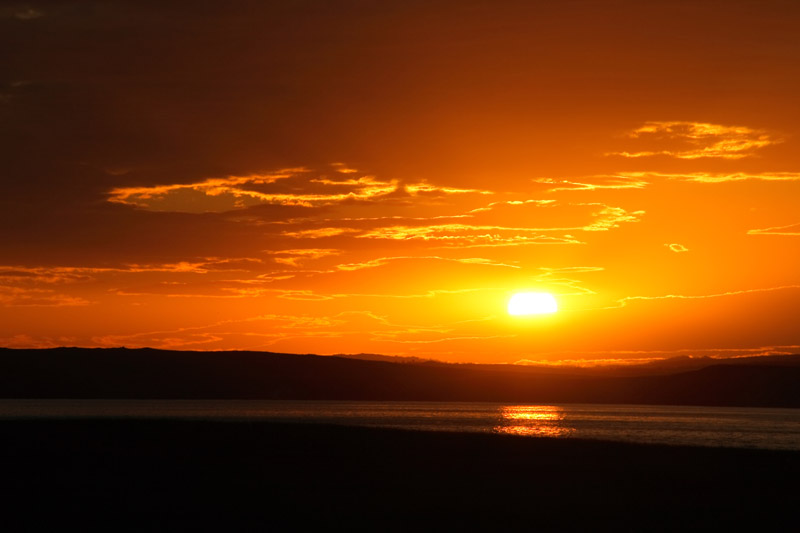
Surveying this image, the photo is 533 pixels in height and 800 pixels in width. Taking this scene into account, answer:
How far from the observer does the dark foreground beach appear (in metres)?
29.5

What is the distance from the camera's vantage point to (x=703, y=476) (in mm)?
43906

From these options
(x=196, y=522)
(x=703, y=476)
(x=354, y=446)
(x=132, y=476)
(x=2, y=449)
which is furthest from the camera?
(x=354, y=446)

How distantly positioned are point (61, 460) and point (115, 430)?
2394cm

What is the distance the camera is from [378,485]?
38125mm

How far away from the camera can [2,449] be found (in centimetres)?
5044

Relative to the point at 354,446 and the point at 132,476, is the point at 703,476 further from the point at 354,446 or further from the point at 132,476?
the point at 132,476

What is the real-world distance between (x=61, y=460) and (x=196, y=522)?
2103 cm

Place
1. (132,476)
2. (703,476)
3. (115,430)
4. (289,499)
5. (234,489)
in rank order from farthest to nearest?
(115,430)
(703,476)
(132,476)
(234,489)
(289,499)

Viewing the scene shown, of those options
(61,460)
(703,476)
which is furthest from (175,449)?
(703,476)

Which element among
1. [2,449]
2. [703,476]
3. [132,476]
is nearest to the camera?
[132,476]

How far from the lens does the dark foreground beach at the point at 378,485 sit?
29469 millimetres

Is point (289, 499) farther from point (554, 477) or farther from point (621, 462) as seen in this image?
point (621, 462)

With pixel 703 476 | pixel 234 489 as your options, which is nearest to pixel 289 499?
pixel 234 489

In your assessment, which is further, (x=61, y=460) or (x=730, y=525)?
(x=61, y=460)
